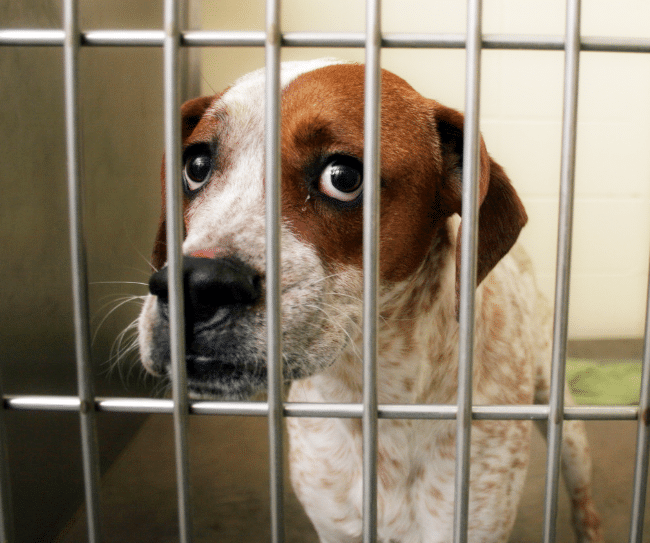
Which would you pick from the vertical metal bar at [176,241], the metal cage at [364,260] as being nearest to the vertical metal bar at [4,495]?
the metal cage at [364,260]

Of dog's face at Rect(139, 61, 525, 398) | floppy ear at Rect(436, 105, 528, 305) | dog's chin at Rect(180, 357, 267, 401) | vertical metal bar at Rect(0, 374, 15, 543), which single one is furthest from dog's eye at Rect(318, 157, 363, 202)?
vertical metal bar at Rect(0, 374, 15, 543)

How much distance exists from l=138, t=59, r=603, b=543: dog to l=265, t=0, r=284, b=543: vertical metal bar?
20 centimetres

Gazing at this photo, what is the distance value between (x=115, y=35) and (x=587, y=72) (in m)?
3.04

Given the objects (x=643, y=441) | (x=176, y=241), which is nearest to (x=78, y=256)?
(x=176, y=241)

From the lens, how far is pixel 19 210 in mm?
1218

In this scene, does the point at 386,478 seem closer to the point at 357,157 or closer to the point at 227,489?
the point at 357,157

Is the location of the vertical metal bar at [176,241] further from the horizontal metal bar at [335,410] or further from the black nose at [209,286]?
the black nose at [209,286]

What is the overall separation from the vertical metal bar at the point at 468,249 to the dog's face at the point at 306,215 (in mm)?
325

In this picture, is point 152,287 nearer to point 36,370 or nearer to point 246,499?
point 36,370

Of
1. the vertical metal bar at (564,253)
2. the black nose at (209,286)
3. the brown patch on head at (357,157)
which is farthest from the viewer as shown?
the brown patch on head at (357,157)

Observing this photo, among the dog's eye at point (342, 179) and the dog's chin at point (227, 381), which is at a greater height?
the dog's eye at point (342, 179)

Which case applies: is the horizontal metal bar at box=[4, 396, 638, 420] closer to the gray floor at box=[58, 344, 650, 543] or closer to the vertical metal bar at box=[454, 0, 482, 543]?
the vertical metal bar at box=[454, 0, 482, 543]

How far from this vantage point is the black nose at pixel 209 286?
747 millimetres

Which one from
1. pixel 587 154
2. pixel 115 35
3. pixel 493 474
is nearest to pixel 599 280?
pixel 587 154
